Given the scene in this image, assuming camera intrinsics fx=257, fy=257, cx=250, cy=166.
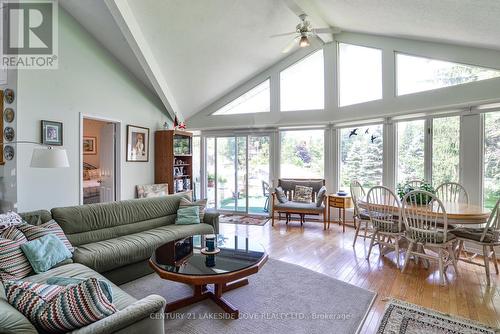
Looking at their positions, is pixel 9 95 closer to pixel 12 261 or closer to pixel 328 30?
pixel 12 261

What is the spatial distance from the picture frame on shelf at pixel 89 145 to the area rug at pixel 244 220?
3905 mm

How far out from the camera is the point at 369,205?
3404mm

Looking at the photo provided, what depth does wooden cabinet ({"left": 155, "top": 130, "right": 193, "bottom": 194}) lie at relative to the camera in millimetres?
5398

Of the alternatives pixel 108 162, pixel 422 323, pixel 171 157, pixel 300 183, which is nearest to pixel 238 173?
pixel 300 183

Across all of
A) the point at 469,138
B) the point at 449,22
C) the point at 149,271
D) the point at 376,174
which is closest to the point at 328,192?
the point at 376,174

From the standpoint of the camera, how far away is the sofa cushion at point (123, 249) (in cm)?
242

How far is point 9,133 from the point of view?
3.23m

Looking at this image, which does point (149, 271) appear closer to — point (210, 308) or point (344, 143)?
point (210, 308)

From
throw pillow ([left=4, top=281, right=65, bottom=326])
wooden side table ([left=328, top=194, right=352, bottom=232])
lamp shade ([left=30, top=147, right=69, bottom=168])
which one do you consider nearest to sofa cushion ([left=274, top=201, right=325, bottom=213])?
wooden side table ([left=328, top=194, right=352, bottom=232])

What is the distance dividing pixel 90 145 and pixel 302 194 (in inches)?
219

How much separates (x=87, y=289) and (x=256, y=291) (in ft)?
5.53

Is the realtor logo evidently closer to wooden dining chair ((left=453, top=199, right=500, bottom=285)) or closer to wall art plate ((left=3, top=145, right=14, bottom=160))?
wall art plate ((left=3, top=145, right=14, bottom=160))

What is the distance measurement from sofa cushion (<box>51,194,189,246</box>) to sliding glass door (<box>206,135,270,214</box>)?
263 centimetres

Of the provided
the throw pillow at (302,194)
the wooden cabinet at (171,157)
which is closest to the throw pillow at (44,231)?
the wooden cabinet at (171,157)
